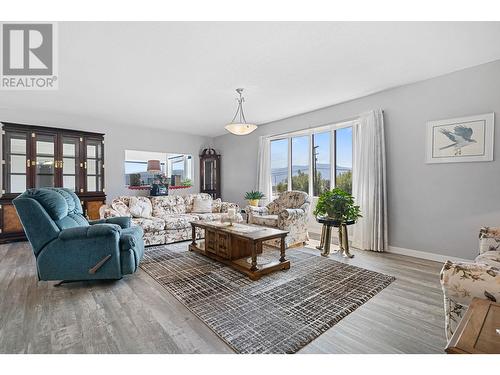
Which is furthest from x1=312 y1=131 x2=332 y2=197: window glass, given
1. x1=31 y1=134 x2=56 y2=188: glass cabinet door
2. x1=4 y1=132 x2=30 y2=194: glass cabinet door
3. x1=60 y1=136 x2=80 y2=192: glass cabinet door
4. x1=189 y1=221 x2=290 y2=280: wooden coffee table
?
x1=4 y1=132 x2=30 y2=194: glass cabinet door

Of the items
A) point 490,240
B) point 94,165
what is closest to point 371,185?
point 490,240

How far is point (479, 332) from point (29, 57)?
13.5ft

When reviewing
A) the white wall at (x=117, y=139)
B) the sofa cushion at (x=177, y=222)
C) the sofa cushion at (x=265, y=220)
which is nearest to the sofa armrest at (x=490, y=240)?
the sofa cushion at (x=265, y=220)

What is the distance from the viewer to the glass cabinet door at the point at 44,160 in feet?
14.7

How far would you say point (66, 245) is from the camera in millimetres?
2443

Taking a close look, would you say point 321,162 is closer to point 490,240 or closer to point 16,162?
point 490,240

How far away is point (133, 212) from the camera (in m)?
4.29
